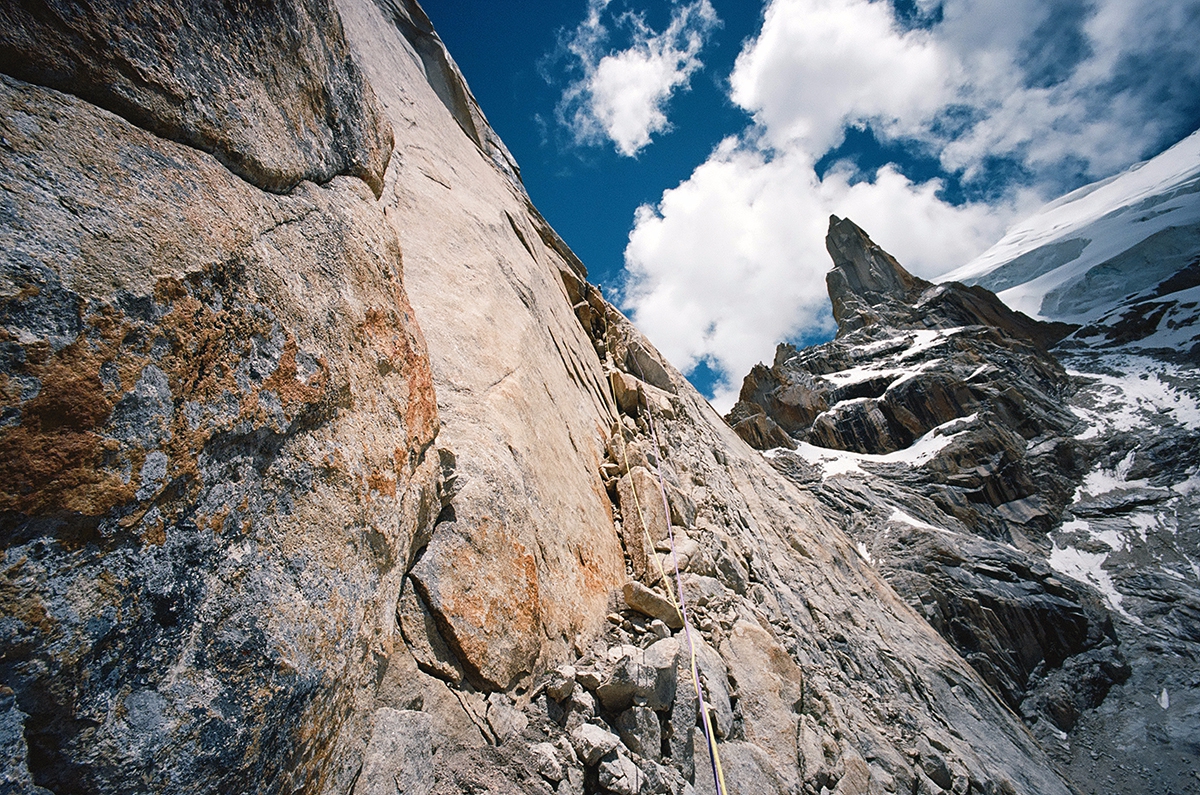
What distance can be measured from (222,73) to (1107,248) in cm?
20585

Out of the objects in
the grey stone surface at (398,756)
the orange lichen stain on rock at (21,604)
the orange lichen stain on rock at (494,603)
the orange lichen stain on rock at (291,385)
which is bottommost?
the grey stone surface at (398,756)

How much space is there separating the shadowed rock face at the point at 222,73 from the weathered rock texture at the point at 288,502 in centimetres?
2

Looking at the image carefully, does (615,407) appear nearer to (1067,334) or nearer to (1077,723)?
(1077,723)

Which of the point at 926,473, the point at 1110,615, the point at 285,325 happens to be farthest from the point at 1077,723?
the point at 285,325

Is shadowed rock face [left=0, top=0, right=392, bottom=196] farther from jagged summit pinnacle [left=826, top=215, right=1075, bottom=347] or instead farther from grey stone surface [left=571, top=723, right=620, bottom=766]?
jagged summit pinnacle [left=826, top=215, right=1075, bottom=347]

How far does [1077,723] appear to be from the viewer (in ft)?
127

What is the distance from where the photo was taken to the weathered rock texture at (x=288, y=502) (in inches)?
61.7

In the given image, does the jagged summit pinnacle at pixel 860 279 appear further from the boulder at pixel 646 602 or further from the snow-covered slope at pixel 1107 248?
the boulder at pixel 646 602

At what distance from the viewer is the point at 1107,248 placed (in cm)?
13962

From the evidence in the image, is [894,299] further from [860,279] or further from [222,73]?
[222,73]

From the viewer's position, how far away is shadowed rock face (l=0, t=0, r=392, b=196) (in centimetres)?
183

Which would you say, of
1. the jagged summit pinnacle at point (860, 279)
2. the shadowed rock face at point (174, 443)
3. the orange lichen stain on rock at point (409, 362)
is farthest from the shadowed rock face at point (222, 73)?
the jagged summit pinnacle at point (860, 279)

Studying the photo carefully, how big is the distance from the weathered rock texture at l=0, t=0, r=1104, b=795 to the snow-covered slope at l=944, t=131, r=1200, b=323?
528 feet

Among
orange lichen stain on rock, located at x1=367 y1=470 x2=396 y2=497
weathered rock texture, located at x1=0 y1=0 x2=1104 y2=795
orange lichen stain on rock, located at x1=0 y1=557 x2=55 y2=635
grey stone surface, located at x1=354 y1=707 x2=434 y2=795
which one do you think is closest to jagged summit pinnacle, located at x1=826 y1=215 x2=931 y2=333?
weathered rock texture, located at x1=0 y1=0 x2=1104 y2=795
